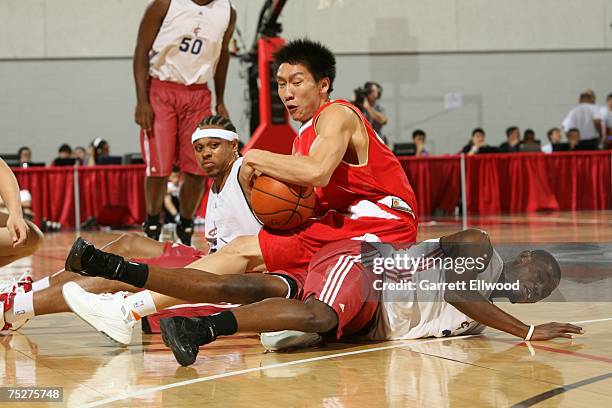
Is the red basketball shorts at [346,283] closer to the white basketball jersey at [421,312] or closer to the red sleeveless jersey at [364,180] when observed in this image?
the white basketball jersey at [421,312]

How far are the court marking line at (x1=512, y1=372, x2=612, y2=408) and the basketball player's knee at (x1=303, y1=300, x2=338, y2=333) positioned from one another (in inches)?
40.3

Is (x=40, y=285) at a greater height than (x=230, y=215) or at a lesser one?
lesser

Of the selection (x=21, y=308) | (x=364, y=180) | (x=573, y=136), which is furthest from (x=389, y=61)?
(x=21, y=308)

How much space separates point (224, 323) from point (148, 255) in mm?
1304

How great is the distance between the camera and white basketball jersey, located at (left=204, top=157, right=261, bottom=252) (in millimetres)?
4820

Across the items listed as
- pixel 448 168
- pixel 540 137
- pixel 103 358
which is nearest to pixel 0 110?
pixel 448 168

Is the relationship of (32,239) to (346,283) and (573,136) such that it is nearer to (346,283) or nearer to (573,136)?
(346,283)

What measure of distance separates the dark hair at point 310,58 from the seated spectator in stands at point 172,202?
31.5 feet

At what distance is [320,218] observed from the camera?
14.2ft

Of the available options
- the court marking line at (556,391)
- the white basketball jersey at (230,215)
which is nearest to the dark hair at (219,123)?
the white basketball jersey at (230,215)

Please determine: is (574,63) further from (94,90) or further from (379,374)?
(379,374)

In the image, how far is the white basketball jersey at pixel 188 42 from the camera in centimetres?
722

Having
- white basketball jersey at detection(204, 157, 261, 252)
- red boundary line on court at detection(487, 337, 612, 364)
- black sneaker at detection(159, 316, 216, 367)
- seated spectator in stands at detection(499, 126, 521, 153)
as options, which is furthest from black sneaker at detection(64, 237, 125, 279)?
seated spectator in stands at detection(499, 126, 521, 153)

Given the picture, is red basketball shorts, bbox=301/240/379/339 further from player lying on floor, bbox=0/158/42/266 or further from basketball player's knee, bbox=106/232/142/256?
player lying on floor, bbox=0/158/42/266
